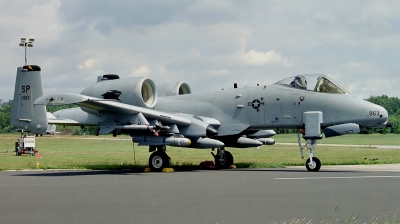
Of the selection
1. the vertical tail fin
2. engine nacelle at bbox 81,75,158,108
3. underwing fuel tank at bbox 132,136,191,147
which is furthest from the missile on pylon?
the vertical tail fin

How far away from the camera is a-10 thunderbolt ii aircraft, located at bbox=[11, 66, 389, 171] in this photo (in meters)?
20.8

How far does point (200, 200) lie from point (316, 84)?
432 inches

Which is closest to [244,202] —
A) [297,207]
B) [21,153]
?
[297,207]

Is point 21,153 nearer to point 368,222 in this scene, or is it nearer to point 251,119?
point 251,119

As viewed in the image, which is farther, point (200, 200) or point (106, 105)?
point (106, 105)

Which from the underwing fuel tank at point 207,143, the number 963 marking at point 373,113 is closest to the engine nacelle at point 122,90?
the underwing fuel tank at point 207,143

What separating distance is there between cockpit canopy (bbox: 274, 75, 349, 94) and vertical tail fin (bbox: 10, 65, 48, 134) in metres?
10.3

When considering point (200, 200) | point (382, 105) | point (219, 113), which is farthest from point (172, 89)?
point (382, 105)

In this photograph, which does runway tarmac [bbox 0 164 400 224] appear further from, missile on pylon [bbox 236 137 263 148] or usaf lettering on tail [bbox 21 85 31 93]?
usaf lettering on tail [bbox 21 85 31 93]

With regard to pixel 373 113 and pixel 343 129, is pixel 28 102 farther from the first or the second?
pixel 373 113

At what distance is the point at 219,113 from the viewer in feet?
76.7

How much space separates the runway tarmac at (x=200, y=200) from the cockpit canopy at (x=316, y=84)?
504 cm

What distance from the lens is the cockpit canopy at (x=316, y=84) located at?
21484 millimetres

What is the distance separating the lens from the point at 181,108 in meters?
24.3
